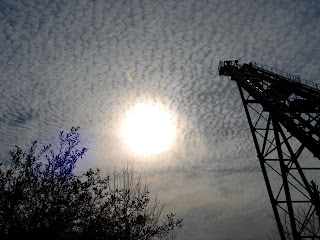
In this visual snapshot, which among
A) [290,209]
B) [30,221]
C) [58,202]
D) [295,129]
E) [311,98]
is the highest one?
[311,98]

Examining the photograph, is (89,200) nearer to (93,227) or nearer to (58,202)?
(93,227)

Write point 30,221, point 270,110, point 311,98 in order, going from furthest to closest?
1. point 311,98
2. point 270,110
3. point 30,221

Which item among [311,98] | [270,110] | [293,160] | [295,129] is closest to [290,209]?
[293,160]

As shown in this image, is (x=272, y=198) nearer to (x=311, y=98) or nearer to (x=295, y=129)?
(x=295, y=129)

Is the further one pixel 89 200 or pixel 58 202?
pixel 89 200

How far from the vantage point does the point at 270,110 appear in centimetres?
1199

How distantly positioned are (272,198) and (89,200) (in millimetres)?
9475

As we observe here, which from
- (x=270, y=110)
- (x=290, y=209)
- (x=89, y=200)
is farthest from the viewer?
(x=270, y=110)

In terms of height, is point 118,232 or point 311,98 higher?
point 311,98

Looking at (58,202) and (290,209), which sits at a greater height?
(58,202)

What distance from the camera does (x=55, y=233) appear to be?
891cm

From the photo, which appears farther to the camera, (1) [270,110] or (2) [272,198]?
(1) [270,110]

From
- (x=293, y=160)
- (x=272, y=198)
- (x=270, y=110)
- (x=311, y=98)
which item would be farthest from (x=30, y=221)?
(x=311, y=98)

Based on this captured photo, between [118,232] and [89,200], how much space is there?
2.48 metres
